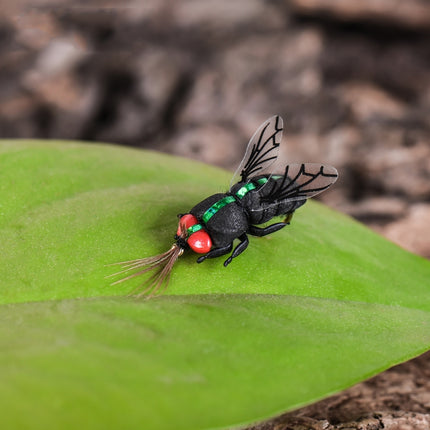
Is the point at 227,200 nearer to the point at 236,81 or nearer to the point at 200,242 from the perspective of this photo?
the point at 200,242

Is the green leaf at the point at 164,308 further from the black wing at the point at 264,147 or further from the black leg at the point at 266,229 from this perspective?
the black wing at the point at 264,147

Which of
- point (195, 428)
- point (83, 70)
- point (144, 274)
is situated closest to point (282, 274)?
point (144, 274)

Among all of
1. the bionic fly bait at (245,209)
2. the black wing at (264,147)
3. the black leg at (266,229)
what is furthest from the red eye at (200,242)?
the black wing at (264,147)

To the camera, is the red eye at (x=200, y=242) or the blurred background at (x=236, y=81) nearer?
the red eye at (x=200, y=242)

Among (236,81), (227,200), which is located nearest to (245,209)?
(227,200)

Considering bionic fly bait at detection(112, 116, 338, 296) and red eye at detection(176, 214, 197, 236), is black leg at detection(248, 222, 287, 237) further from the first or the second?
red eye at detection(176, 214, 197, 236)
